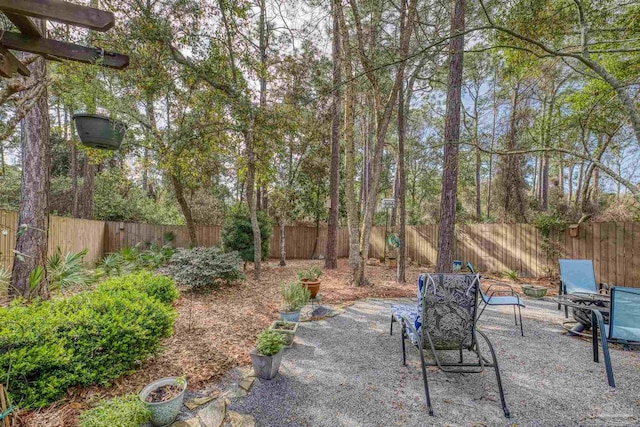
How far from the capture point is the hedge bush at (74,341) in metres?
1.71

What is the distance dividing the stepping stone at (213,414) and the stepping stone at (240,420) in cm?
6

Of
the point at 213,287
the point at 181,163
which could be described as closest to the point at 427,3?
the point at 181,163

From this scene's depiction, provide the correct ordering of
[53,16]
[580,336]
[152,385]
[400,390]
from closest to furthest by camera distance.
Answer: [53,16] < [152,385] < [400,390] < [580,336]

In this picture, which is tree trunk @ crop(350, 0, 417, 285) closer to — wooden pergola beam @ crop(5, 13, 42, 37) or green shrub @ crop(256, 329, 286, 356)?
green shrub @ crop(256, 329, 286, 356)

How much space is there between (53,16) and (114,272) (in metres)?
5.79

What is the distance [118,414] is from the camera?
162cm

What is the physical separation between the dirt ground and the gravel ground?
0.59 m

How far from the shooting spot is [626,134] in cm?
737

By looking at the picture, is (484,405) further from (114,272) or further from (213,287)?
(114,272)

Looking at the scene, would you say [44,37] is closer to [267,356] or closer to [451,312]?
[267,356]

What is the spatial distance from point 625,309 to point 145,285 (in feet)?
17.5

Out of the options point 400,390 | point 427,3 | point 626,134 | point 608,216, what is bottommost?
point 400,390

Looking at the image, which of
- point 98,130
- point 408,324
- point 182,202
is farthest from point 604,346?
point 182,202

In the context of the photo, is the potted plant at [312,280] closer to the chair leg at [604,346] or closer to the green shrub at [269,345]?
the green shrub at [269,345]
